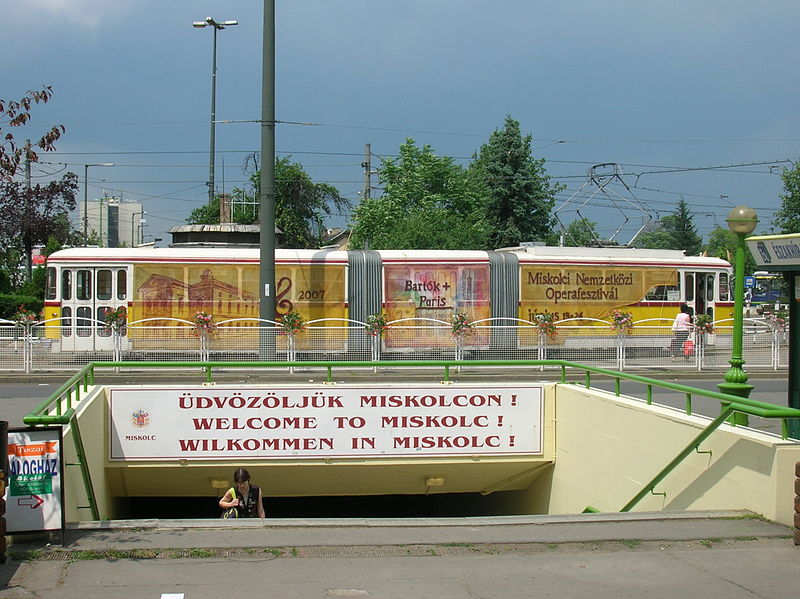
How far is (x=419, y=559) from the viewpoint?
6.99m

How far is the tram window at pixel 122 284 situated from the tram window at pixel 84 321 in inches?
36.8

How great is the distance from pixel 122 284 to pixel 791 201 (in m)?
35.0

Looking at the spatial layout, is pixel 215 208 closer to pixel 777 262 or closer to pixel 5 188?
pixel 5 188

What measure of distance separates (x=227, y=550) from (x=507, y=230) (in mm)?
48354

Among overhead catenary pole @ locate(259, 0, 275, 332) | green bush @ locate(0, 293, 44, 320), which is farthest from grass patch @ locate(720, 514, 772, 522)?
green bush @ locate(0, 293, 44, 320)

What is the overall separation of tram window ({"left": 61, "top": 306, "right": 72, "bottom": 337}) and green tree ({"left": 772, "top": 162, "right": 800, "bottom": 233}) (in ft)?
117

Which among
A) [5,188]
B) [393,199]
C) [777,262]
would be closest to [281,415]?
[777,262]

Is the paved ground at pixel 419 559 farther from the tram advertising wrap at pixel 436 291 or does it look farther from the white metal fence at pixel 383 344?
the tram advertising wrap at pixel 436 291

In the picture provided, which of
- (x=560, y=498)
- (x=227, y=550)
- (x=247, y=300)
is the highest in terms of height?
(x=247, y=300)

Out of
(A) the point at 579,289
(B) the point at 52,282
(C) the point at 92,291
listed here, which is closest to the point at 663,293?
(A) the point at 579,289

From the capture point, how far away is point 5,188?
37719 millimetres

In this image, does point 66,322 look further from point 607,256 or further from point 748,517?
point 748,517

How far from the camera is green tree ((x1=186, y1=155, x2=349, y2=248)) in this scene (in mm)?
59094

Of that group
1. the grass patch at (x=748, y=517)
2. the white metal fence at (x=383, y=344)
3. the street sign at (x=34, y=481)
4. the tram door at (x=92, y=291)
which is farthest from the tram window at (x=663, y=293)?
the street sign at (x=34, y=481)
